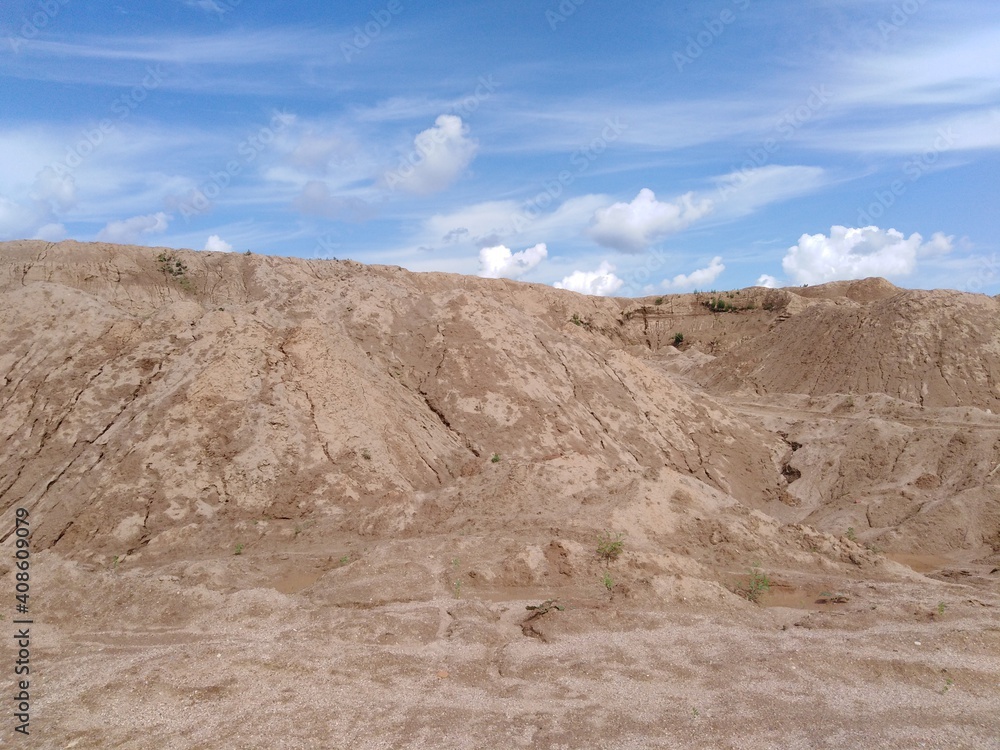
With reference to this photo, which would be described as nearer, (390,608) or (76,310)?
(390,608)

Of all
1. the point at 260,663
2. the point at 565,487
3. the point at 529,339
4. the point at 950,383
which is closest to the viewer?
the point at 260,663

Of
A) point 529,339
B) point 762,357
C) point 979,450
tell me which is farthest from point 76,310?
point 762,357

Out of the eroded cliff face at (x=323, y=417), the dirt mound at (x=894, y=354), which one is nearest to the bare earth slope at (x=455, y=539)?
the eroded cliff face at (x=323, y=417)

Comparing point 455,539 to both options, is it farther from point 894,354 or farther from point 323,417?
point 894,354

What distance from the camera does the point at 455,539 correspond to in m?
11.1

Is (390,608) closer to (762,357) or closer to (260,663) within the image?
(260,663)

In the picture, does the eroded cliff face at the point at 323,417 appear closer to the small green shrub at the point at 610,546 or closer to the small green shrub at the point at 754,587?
the small green shrub at the point at 610,546

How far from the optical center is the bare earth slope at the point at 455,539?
685 cm

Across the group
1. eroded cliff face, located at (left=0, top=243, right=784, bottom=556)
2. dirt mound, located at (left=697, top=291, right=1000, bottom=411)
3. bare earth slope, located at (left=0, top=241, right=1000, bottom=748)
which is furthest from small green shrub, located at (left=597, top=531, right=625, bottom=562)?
dirt mound, located at (left=697, top=291, right=1000, bottom=411)

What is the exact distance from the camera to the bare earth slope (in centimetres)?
Answer: 685

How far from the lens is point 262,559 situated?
10602 millimetres

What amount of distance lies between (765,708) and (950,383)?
72.8ft

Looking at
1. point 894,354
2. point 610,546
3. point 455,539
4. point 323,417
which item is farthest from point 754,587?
point 894,354

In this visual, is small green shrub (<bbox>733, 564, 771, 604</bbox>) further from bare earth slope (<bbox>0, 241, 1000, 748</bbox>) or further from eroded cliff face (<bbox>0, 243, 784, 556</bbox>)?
eroded cliff face (<bbox>0, 243, 784, 556</bbox>)
